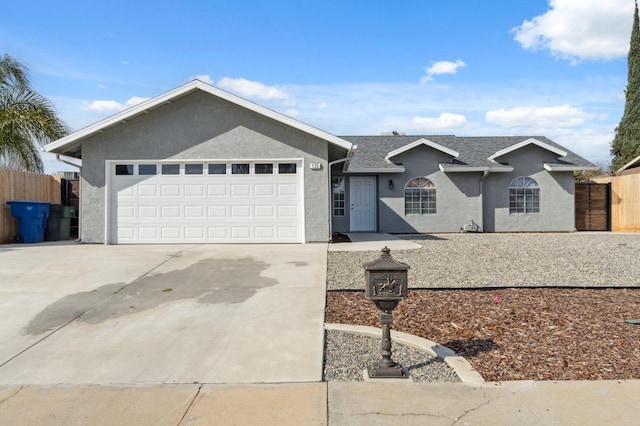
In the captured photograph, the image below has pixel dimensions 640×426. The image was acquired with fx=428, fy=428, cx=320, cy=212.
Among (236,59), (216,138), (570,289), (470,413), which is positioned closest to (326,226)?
(216,138)

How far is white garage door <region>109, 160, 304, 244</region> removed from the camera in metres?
11.9

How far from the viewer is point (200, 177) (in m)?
11.9

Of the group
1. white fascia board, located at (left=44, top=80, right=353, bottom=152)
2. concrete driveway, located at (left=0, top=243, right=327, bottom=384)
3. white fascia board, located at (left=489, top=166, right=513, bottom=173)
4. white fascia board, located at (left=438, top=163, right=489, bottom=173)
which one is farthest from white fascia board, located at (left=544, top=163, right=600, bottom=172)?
concrete driveway, located at (left=0, top=243, right=327, bottom=384)

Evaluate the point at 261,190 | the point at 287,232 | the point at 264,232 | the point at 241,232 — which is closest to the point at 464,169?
the point at 287,232

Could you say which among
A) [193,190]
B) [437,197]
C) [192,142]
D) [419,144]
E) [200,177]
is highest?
[419,144]

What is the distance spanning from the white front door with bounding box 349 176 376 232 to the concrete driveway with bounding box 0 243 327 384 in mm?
Answer: 7339

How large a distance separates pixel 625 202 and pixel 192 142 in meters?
16.8

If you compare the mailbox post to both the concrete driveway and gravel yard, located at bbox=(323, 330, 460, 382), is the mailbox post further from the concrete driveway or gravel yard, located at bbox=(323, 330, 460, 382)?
the concrete driveway

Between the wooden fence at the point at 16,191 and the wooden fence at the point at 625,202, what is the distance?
21.3 m

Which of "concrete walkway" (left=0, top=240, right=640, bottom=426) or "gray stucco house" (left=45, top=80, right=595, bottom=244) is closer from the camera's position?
"concrete walkway" (left=0, top=240, right=640, bottom=426)

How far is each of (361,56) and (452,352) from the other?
11.7 meters

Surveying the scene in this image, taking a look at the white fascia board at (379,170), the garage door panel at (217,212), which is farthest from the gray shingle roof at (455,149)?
the garage door panel at (217,212)

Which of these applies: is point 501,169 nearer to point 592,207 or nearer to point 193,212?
point 592,207

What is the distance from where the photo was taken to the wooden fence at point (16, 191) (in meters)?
12.4
